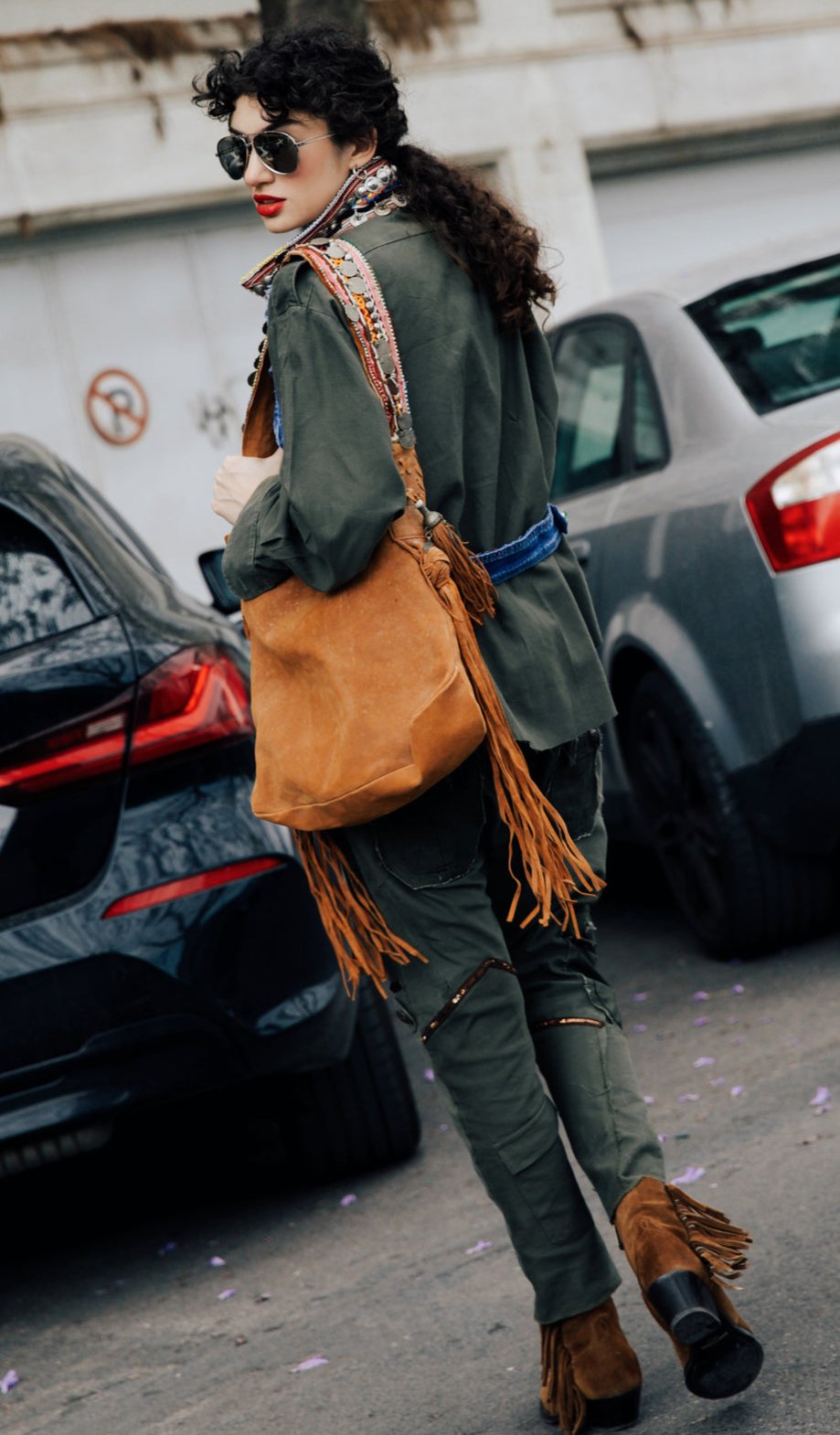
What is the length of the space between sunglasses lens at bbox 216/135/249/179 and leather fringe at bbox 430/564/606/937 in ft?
1.88

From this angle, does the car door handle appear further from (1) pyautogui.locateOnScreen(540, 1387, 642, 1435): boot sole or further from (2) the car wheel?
(1) pyautogui.locateOnScreen(540, 1387, 642, 1435): boot sole

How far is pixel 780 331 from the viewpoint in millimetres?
4383

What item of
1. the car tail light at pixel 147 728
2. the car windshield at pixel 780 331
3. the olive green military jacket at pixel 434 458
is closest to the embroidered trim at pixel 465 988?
the olive green military jacket at pixel 434 458

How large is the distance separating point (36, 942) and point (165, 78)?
8.51 m

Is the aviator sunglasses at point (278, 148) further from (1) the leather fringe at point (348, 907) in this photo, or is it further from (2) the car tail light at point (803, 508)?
(2) the car tail light at point (803, 508)

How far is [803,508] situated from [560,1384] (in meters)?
2.01

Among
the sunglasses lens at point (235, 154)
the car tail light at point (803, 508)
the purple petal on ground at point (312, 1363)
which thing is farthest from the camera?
the car tail light at point (803, 508)

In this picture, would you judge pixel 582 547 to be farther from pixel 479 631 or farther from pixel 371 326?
pixel 371 326

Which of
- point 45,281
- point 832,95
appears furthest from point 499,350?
point 832,95

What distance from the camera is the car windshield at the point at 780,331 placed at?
4.23 metres

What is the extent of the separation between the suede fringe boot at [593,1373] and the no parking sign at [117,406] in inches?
336

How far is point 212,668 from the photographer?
321 cm

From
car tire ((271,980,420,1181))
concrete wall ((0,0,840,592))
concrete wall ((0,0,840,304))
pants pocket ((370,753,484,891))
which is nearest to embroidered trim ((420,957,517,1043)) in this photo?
pants pocket ((370,753,484,891))

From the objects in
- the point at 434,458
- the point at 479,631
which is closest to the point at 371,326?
the point at 434,458
